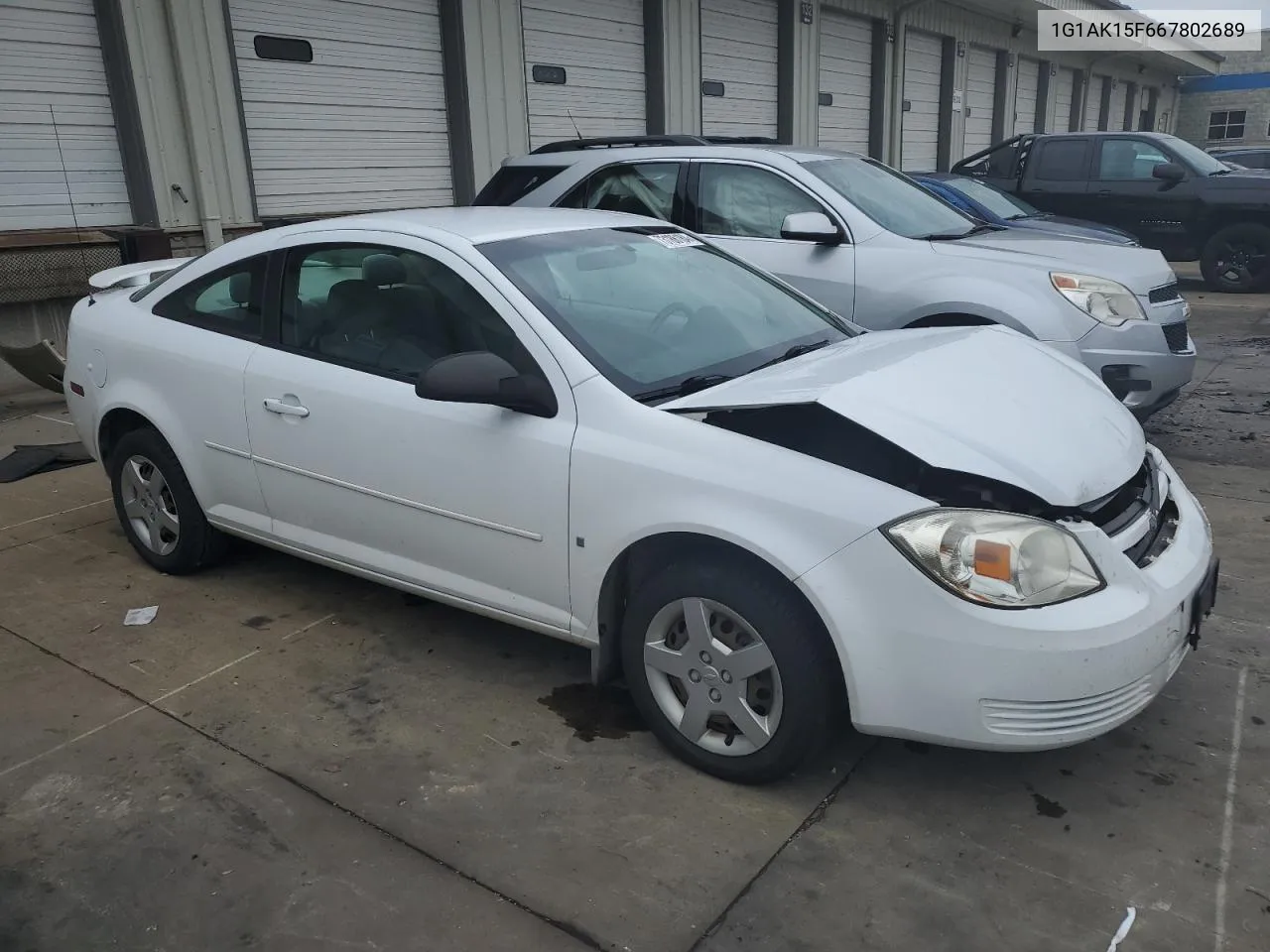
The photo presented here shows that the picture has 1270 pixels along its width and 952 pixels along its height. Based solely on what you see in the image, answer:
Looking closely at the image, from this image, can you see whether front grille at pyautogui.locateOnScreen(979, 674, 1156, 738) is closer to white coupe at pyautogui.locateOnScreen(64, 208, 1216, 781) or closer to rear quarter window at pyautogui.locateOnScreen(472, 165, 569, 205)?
white coupe at pyautogui.locateOnScreen(64, 208, 1216, 781)

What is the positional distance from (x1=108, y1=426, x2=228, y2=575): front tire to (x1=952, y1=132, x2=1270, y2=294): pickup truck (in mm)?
11243

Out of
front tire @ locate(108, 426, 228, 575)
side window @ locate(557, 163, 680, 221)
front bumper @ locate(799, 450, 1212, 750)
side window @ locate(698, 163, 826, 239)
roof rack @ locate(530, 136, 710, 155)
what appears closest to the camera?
front bumper @ locate(799, 450, 1212, 750)

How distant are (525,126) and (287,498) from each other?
349 inches

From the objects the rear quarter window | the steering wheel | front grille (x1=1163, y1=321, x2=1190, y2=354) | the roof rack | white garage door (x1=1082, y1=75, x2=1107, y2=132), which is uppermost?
white garage door (x1=1082, y1=75, x2=1107, y2=132)

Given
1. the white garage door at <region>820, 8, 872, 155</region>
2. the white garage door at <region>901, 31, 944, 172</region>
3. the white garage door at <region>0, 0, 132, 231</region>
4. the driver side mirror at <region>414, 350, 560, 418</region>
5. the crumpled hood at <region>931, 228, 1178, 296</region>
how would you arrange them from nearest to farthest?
the driver side mirror at <region>414, 350, 560, 418</region> → the crumpled hood at <region>931, 228, 1178, 296</region> → the white garage door at <region>0, 0, 132, 231</region> → the white garage door at <region>820, 8, 872, 155</region> → the white garage door at <region>901, 31, 944, 172</region>

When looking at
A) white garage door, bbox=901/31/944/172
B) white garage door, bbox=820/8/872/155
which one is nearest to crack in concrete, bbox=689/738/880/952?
white garage door, bbox=820/8/872/155

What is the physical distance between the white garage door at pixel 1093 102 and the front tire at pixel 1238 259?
65.2 ft

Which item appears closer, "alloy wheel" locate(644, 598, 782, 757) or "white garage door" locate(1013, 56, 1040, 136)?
"alloy wheel" locate(644, 598, 782, 757)

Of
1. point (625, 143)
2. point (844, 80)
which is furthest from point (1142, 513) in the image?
point (844, 80)

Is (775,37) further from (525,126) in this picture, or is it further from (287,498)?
(287,498)

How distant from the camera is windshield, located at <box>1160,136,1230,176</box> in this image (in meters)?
12.1

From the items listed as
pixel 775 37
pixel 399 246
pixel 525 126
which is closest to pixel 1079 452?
pixel 399 246

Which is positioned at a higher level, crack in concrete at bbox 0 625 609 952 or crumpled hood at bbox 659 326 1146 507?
crumpled hood at bbox 659 326 1146 507

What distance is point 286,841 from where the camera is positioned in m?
2.71
